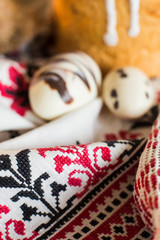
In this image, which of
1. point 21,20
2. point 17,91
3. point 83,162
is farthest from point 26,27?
point 83,162

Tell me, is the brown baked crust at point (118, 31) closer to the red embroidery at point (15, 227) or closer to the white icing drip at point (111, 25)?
the white icing drip at point (111, 25)

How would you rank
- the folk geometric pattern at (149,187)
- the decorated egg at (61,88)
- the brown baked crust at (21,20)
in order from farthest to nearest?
A: the brown baked crust at (21,20), the decorated egg at (61,88), the folk geometric pattern at (149,187)

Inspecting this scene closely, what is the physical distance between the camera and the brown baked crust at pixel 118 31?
1.71ft

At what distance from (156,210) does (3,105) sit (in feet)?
0.93

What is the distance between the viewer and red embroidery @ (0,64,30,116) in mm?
500

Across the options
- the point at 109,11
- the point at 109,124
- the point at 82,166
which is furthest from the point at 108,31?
the point at 82,166

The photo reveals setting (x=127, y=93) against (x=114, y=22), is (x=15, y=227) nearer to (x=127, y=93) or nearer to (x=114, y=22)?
(x=127, y=93)

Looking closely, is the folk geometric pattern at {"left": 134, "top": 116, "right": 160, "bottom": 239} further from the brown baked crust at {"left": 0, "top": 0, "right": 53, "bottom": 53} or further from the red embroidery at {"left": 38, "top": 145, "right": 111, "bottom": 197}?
the brown baked crust at {"left": 0, "top": 0, "right": 53, "bottom": 53}

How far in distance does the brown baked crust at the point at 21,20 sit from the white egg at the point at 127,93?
24 centimetres

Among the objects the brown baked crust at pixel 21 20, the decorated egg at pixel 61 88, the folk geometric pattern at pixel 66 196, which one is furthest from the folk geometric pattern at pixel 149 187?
the brown baked crust at pixel 21 20

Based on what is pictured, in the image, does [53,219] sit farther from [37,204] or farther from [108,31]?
[108,31]

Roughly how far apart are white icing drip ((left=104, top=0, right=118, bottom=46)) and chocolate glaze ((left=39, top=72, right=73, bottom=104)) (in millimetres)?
131

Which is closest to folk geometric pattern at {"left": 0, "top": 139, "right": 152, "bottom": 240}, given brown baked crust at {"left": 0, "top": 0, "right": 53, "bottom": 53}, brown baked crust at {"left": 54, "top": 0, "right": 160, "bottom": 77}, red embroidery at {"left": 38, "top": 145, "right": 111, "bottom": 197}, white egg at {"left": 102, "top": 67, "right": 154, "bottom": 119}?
red embroidery at {"left": 38, "top": 145, "right": 111, "bottom": 197}

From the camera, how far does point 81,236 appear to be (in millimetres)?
384
